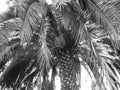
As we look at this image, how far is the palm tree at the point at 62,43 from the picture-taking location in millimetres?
4213

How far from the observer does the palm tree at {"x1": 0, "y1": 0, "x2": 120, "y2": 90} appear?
4213 mm

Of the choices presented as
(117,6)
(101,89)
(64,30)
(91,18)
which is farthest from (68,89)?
(117,6)

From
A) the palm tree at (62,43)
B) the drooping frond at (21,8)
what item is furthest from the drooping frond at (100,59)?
the drooping frond at (21,8)

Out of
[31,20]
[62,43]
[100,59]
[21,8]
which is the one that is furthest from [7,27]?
[100,59]

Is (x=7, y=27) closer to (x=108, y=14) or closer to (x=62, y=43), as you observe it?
(x=62, y=43)

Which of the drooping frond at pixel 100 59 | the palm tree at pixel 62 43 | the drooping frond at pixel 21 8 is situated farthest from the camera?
the drooping frond at pixel 21 8

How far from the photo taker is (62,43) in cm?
552

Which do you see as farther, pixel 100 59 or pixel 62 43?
pixel 62 43

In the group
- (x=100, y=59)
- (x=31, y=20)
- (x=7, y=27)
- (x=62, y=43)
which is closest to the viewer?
(x=100, y=59)

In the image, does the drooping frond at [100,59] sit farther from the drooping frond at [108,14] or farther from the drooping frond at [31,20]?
the drooping frond at [31,20]

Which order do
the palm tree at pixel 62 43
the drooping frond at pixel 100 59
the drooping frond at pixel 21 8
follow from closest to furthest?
the drooping frond at pixel 100 59, the palm tree at pixel 62 43, the drooping frond at pixel 21 8

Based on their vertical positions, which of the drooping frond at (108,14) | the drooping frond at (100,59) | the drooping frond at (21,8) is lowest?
the drooping frond at (100,59)

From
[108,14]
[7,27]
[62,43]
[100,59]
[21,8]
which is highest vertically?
[21,8]

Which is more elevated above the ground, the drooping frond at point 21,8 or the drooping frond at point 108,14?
the drooping frond at point 21,8
